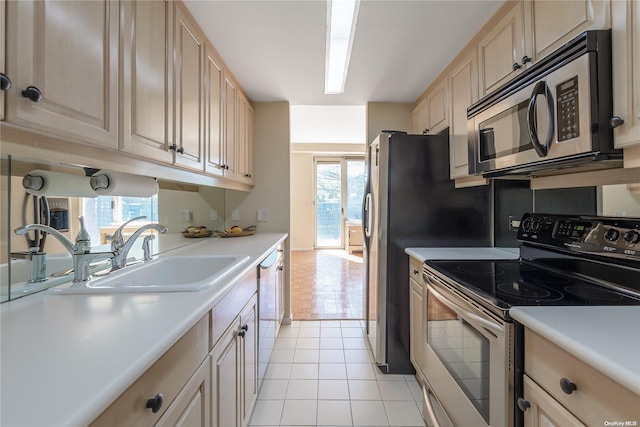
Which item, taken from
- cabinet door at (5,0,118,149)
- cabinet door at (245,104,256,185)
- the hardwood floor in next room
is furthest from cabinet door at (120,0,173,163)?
the hardwood floor in next room

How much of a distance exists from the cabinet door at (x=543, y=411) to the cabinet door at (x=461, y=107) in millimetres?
1239

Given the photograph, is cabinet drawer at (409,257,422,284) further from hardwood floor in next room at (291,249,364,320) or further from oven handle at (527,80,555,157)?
hardwood floor in next room at (291,249,364,320)

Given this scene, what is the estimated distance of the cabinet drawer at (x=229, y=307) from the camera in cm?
99

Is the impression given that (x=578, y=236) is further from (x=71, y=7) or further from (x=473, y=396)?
(x=71, y=7)

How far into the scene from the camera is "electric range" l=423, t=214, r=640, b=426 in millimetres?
917

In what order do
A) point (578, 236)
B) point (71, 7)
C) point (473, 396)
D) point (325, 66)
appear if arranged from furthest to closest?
point (325, 66), point (578, 236), point (473, 396), point (71, 7)

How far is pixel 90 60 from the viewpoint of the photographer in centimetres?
83

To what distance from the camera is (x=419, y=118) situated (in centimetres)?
264

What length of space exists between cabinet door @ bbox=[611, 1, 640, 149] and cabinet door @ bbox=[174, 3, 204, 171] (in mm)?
1758

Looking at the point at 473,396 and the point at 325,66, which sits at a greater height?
the point at 325,66

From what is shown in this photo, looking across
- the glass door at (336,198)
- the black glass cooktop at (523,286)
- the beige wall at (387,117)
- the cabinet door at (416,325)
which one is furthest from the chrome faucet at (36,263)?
the glass door at (336,198)

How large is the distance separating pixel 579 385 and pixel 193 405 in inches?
41.5

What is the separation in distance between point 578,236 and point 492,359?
73 centimetres

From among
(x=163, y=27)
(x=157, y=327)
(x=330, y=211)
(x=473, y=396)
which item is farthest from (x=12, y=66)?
(x=330, y=211)
